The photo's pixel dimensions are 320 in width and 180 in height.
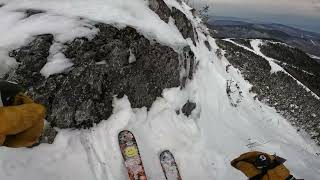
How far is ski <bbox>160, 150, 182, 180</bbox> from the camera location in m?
7.88

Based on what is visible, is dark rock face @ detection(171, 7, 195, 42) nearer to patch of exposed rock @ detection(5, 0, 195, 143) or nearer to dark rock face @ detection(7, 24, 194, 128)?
A: patch of exposed rock @ detection(5, 0, 195, 143)

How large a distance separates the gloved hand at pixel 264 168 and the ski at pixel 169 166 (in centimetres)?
309

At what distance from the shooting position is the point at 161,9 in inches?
432

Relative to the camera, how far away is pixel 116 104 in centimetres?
827

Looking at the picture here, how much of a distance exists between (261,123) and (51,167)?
11.0m

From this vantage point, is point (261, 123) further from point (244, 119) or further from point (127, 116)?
point (127, 116)

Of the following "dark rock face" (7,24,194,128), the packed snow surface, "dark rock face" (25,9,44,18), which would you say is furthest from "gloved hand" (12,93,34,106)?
"dark rock face" (25,9,44,18)

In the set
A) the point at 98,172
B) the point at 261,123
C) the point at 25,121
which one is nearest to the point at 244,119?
the point at 261,123

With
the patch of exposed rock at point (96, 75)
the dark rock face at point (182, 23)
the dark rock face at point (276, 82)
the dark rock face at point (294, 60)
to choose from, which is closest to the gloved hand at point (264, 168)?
the patch of exposed rock at point (96, 75)

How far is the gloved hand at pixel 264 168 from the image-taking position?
4777 mm

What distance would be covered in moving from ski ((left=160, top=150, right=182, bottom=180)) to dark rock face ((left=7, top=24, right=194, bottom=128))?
1.34m

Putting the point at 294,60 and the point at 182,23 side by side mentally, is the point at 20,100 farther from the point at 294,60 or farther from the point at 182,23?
the point at 294,60

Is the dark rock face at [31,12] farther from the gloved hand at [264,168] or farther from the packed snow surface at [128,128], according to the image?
the gloved hand at [264,168]

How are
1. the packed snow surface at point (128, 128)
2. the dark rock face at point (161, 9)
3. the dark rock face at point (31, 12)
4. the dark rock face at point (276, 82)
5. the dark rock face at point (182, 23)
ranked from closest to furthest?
the packed snow surface at point (128, 128), the dark rock face at point (31, 12), the dark rock face at point (161, 9), the dark rock face at point (182, 23), the dark rock face at point (276, 82)
